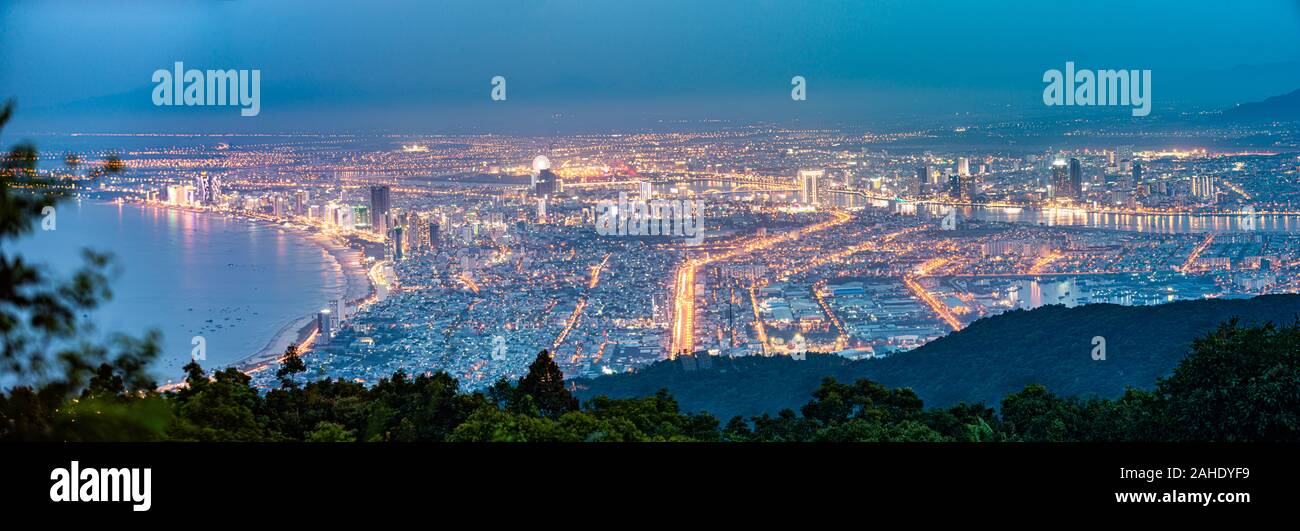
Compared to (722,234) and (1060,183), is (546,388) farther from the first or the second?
(1060,183)

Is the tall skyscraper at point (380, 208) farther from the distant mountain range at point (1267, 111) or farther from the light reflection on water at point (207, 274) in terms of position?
→ the distant mountain range at point (1267, 111)

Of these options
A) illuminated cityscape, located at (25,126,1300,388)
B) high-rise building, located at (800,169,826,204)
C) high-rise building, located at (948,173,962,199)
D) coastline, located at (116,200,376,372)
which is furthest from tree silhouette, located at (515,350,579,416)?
high-rise building, located at (948,173,962,199)

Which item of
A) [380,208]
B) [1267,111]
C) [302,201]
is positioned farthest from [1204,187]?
Result: [302,201]

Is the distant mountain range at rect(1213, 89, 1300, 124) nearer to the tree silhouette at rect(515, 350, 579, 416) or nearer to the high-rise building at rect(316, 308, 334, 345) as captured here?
the tree silhouette at rect(515, 350, 579, 416)

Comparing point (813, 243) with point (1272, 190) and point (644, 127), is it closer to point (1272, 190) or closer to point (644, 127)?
point (644, 127)
